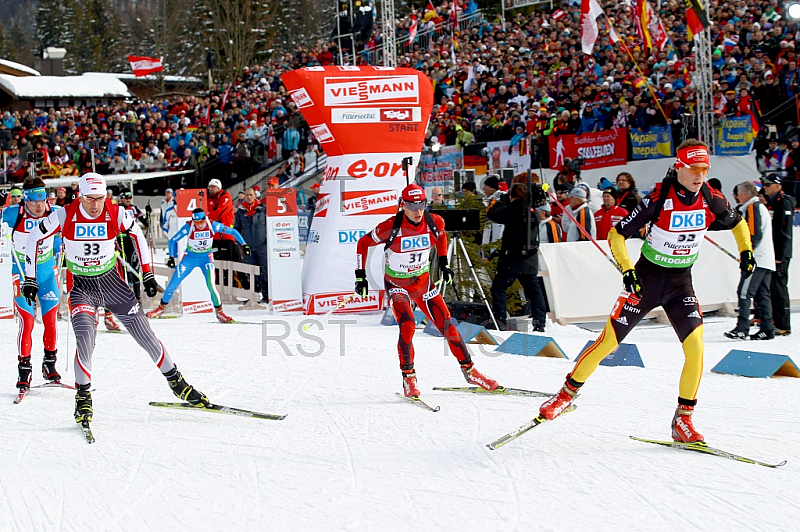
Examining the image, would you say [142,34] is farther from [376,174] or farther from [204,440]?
[204,440]

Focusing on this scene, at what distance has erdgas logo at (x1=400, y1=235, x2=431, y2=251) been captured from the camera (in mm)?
7324

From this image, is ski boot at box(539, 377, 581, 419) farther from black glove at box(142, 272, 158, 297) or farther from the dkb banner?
the dkb banner

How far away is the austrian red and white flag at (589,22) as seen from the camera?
1927cm

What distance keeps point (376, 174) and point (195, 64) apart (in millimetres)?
48595

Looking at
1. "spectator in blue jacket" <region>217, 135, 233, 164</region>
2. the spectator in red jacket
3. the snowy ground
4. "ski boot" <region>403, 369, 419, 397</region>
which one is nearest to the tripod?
the spectator in red jacket

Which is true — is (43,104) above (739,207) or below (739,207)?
above

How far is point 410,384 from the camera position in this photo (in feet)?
23.6

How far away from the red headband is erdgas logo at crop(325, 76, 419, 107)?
8.16 metres

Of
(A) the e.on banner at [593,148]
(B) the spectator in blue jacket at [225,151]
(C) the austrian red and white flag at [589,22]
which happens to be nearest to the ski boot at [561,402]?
(A) the e.on banner at [593,148]

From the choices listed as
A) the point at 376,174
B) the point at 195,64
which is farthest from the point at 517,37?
the point at 195,64

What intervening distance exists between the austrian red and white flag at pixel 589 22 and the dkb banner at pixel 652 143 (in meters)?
3.79

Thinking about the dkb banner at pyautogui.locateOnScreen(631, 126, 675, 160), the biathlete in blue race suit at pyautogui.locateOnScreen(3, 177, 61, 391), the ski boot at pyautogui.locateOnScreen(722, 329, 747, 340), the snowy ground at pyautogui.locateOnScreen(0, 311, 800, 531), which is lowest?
the ski boot at pyautogui.locateOnScreen(722, 329, 747, 340)

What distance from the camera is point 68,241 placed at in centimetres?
641

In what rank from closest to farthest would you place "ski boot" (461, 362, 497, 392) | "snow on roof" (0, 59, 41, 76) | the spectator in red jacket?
"ski boot" (461, 362, 497, 392) → the spectator in red jacket → "snow on roof" (0, 59, 41, 76)
